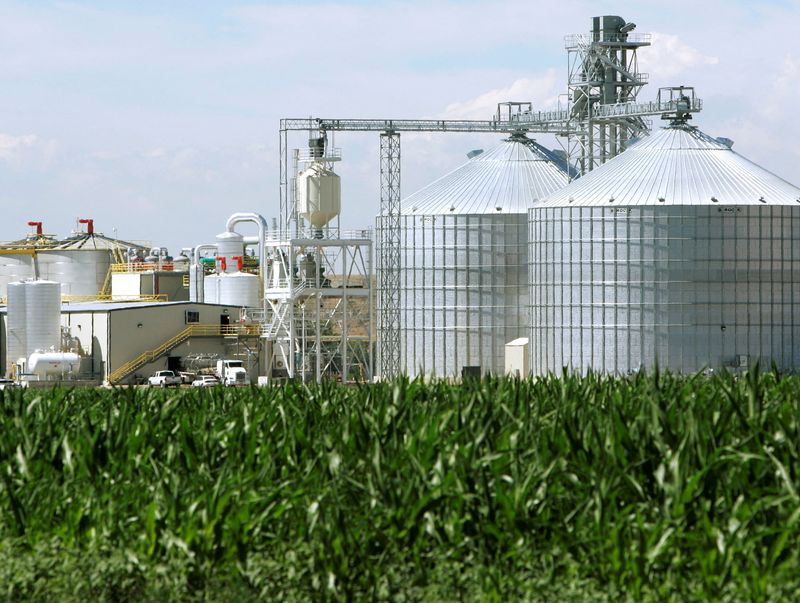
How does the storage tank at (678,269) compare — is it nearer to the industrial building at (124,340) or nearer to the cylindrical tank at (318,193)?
the cylindrical tank at (318,193)

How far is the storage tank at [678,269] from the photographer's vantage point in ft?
249

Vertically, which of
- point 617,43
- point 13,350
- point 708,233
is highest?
point 617,43

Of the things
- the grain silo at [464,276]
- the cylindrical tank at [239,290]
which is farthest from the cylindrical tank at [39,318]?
the cylindrical tank at [239,290]

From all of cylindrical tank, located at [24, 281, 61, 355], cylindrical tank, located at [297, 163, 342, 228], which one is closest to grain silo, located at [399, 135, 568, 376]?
cylindrical tank, located at [297, 163, 342, 228]

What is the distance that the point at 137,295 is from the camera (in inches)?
4557

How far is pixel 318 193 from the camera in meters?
89.8

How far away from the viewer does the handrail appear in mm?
92625

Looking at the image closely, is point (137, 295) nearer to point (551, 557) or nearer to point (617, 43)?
point (617, 43)

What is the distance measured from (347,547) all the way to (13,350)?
7590cm

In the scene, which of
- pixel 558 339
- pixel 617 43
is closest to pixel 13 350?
pixel 558 339

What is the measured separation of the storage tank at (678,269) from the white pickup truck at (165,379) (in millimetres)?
23568

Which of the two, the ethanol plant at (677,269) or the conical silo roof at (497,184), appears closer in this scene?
the ethanol plant at (677,269)

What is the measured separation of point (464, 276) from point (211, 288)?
3520 centimetres

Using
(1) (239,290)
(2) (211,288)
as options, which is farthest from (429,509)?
(2) (211,288)
